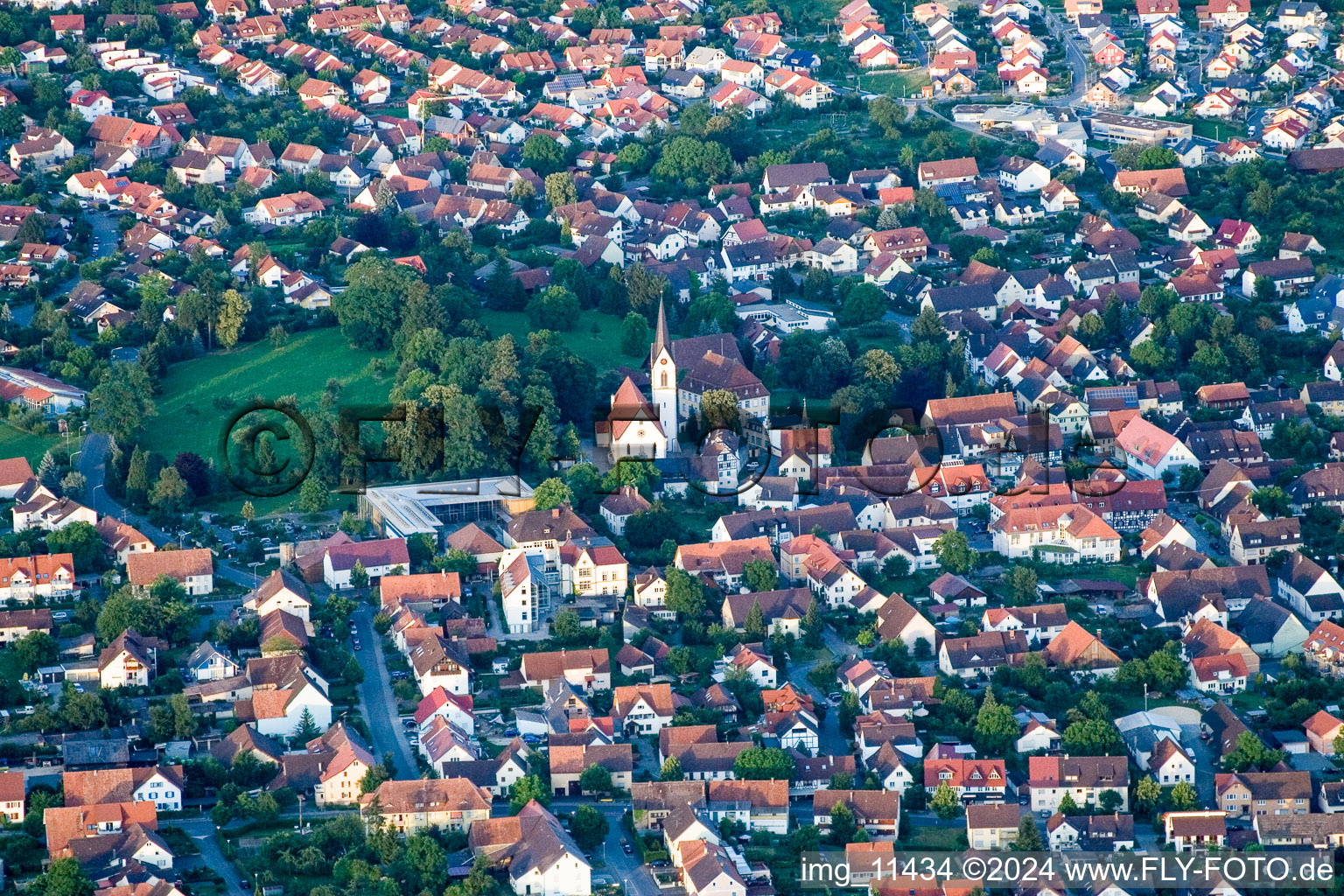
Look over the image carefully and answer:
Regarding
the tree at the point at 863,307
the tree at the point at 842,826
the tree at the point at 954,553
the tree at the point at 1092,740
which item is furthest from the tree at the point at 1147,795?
the tree at the point at 863,307

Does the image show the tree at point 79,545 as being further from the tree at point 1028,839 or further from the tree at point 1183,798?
the tree at point 1183,798

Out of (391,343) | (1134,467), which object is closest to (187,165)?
(391,343)

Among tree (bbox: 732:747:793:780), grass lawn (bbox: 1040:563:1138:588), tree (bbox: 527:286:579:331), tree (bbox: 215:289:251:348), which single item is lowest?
tree (bbox: 732:747:793:780)

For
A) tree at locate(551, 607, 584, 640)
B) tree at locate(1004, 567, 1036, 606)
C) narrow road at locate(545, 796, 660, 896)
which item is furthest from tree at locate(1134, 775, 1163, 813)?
tree at locate(551, 607, 584, 640)

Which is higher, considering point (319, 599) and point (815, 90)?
point (815, 90)

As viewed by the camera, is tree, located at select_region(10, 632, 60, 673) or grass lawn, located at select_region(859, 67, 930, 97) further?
grass lawn, located at select_region(859, 67, 930, 97)

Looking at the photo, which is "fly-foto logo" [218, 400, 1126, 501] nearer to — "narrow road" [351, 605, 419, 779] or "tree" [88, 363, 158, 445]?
"tree" [88, 363, 158, 445]

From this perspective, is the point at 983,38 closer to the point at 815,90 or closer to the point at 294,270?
the point at 815,90
